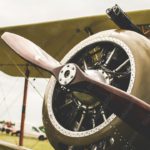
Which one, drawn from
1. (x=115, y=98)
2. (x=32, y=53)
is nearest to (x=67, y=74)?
(x=115, y=98)

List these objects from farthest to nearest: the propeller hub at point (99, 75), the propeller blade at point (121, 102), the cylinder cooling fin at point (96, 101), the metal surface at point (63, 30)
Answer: the metal surface at point (63, 30), the propeller hub at point (99, 75), the cylinder cooling fin at point (96, 101), the propeller blade at point (121, 102)

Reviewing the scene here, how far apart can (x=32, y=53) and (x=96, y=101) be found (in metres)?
1.06

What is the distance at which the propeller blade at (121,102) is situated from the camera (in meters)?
3.18

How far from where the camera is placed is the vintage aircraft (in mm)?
3275

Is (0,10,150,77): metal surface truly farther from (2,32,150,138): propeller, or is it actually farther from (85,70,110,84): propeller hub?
(2,32,150,138): propeller

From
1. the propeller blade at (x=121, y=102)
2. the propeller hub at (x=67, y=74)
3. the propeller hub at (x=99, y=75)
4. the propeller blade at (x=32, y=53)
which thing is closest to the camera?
the propeller blade at (x=121, y=102)

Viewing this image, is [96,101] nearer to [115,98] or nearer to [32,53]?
[115,98]

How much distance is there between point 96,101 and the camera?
362 centimetres

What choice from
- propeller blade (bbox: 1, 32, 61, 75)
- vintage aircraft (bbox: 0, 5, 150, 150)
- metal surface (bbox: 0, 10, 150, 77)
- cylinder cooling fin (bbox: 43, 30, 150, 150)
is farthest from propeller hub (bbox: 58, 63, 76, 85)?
metal surface (bbox: 0, 10, 150, 77)

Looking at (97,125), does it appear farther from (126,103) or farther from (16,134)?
(16,134)

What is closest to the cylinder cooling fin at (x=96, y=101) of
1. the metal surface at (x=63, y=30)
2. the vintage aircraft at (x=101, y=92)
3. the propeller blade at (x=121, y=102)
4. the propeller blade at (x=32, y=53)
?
the vintage aircraft at (x=101, y=92)

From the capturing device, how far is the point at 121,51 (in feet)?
12.7

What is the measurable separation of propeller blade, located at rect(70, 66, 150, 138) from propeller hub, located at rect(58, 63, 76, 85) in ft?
0.15

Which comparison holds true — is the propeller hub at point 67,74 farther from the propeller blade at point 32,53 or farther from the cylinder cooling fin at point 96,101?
the propeller blade at point 32,53
